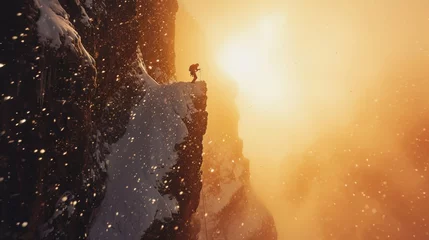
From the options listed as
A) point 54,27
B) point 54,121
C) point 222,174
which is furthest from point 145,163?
point 222,174

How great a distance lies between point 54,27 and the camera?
21.1 ft

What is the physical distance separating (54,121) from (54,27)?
95.4 inches

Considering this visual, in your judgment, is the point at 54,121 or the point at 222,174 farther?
the point at 222,174

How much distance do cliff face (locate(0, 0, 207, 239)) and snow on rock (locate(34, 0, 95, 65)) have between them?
2 centimetres

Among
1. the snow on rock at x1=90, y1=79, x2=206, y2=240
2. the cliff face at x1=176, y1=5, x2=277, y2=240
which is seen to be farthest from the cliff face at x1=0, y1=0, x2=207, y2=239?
the cliff face at x1=176, y1=5, x2=277, y2=240

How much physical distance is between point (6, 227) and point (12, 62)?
3.72 m

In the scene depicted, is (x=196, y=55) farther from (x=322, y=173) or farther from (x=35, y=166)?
(x=322, y=173)

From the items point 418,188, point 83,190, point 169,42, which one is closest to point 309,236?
point 418,188

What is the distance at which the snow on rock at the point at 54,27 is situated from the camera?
6219mm

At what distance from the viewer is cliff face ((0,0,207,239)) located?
5734mm

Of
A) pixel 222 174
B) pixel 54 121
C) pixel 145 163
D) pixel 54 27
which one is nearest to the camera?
pixel 54 27

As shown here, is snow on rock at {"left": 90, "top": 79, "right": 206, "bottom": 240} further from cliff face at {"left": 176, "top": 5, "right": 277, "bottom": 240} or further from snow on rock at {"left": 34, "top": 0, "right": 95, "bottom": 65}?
cliff face at {"left": 176, "top": 5, "right": 277, "bottom": 240}

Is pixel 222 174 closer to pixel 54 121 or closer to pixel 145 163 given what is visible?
pixel 145 163

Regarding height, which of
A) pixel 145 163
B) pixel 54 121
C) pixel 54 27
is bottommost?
pixel 145 163
